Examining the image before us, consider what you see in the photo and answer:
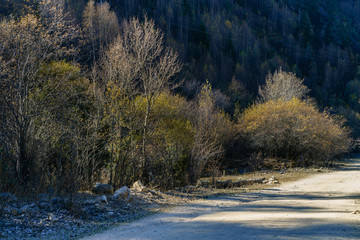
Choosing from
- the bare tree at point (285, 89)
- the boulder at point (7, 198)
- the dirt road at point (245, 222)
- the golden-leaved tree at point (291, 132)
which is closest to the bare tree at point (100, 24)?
the golden-leaved tree at point (291, 132)

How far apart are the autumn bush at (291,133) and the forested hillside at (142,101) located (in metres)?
0.12

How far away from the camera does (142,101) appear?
18.6m

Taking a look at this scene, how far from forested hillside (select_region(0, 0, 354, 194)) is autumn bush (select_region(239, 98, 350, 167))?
12 cm

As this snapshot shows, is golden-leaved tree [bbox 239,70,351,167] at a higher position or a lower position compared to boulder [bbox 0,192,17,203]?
higher

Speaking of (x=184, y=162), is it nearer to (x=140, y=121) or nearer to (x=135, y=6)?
(x=140, y=121)

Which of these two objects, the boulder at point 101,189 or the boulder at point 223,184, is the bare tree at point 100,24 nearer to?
the boulder at point 223,184

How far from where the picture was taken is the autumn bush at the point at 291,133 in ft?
105

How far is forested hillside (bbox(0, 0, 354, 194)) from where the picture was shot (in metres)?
12.6

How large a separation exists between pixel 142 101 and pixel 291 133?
753 inches

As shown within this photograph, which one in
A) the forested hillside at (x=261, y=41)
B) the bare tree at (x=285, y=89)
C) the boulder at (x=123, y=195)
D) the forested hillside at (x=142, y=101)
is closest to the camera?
the boulder at (x=123, y=195)

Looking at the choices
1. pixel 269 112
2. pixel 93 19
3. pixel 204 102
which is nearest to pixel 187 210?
pixel 204 102

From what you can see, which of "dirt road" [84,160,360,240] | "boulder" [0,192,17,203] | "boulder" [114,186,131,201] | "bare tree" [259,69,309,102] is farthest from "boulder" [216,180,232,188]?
"bare tree" [259,69,309,102]

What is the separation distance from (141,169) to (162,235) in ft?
26.0

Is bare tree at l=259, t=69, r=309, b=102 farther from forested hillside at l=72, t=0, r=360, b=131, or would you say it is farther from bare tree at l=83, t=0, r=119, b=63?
bare tree at l=83, t=0, r=119, b=63
